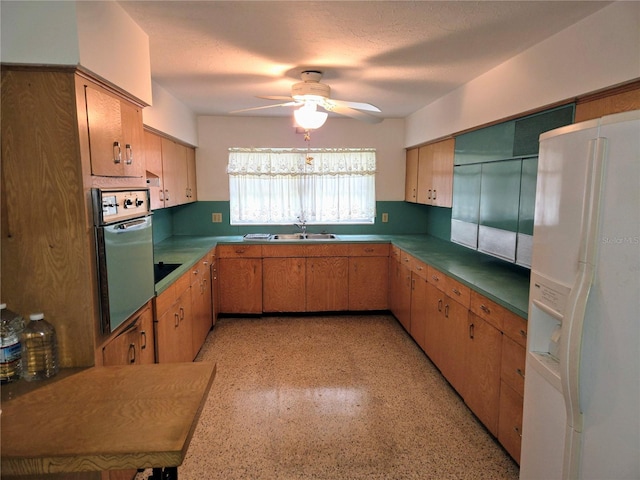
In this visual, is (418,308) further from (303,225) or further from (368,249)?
(303,225)

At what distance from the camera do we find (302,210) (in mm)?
5023

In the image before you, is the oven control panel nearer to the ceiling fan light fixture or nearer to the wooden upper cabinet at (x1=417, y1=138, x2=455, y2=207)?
the ceiling fan light fixture

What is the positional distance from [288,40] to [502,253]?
6.46 feet

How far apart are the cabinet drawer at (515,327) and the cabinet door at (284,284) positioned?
8.54 ft

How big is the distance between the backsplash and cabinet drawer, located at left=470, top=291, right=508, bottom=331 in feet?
6.86

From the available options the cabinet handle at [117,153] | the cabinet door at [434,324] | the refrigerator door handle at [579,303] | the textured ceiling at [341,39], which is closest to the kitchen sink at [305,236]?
the cabinet door at [434,324]

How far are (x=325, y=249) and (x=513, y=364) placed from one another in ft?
8.51

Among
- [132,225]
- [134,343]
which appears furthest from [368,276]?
[132,225]

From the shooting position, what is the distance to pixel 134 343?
6.84 feet

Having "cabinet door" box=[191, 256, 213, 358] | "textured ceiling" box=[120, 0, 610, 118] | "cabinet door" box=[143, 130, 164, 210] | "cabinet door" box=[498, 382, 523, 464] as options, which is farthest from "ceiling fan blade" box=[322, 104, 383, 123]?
"cabinet door" box=[498, 382, 523, 464]

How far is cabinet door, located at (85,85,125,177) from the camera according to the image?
1.66 metres

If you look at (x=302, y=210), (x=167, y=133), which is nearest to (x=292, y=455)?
(x=167, y=133)

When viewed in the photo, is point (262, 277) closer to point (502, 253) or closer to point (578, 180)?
point (502, 253)

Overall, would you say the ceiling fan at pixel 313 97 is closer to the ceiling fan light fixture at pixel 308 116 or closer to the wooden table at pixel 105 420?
the ceiling fan light fixture at pixel 308 116
